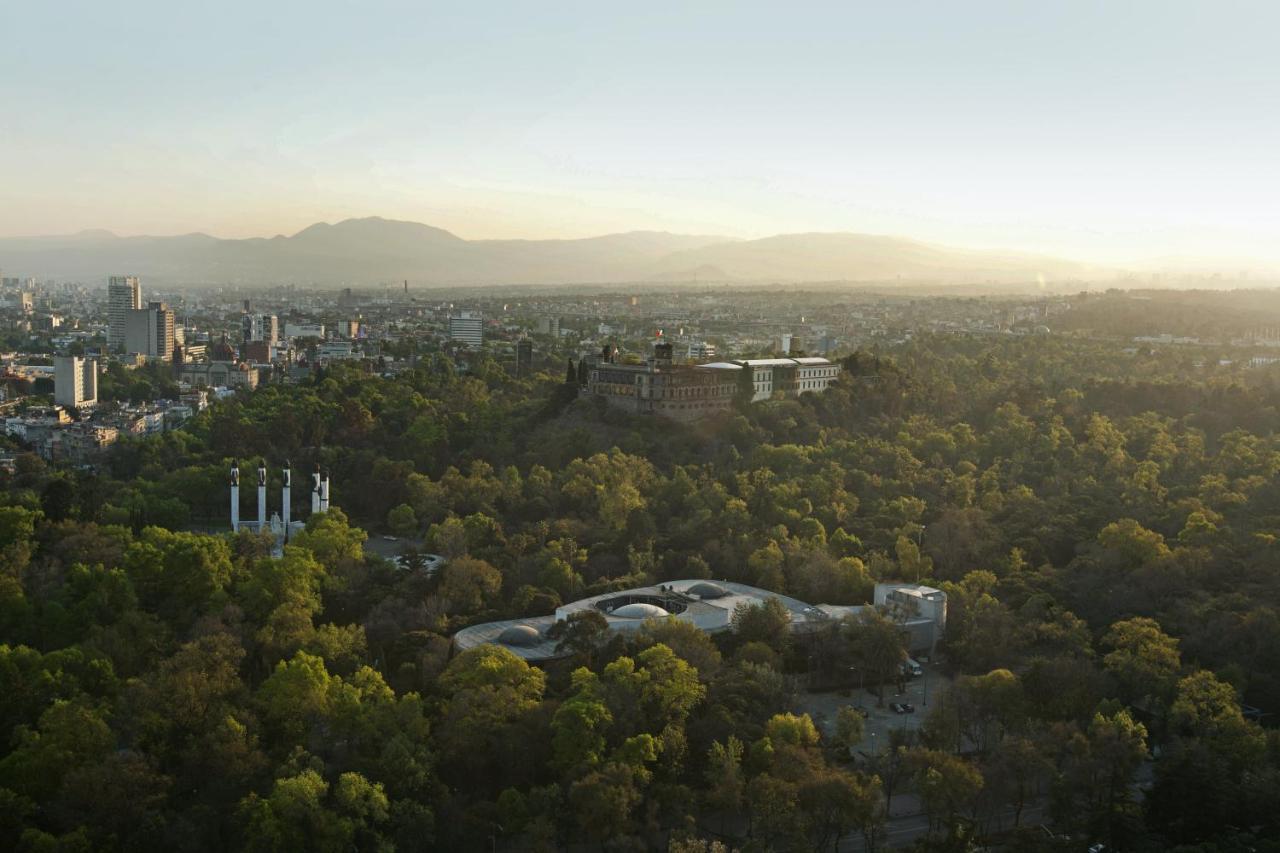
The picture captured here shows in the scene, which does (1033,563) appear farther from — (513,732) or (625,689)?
(513,732)

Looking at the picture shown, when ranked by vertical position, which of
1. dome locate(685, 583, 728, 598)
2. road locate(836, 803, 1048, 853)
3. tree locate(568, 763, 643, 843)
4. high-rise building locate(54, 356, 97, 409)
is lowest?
road locate(836, 803, 1048, 853)

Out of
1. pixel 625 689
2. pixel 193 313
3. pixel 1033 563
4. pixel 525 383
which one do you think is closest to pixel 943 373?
pixel 525 383

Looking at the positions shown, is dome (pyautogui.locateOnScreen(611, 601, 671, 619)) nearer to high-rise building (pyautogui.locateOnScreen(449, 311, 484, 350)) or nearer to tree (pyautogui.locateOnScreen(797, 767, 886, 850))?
tree (pyautogui.locateOnScreen(797, 767, 886, 850))

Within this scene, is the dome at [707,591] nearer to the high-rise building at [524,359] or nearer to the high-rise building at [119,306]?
the high-rise building at [524,359]

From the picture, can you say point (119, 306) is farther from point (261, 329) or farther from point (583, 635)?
point (583, 635)

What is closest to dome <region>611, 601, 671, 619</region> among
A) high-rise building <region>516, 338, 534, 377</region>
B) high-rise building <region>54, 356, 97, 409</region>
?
high-rise building <region>516, 338, 534, 377</region>

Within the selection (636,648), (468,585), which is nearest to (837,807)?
(636,648)
